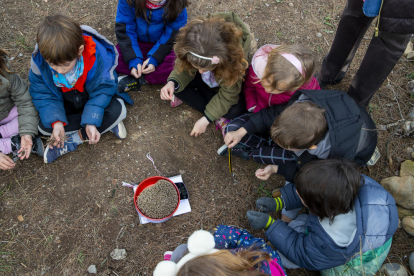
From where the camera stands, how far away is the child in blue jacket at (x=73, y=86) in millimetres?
2125

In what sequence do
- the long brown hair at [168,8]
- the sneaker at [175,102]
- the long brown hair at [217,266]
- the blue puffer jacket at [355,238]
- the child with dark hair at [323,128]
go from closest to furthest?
the long brown hair at [217,266] < the blue puffer jacket at [355,238] < the child with dark hair at [323,128] < the long brown hair at [168,8] < the sneaker at [175,102]

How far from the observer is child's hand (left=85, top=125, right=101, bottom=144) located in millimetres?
2578

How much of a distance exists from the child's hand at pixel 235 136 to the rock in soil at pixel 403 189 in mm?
1513

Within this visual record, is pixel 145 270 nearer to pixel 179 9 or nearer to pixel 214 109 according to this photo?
pixel 214 109

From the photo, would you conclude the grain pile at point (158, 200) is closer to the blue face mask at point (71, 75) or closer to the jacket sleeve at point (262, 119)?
the jacket sleeve at point (262, 119)

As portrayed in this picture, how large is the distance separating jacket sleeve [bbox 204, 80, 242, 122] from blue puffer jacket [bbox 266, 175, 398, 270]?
1.18 m

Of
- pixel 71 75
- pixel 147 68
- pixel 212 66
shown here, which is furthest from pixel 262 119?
pixel 71 75

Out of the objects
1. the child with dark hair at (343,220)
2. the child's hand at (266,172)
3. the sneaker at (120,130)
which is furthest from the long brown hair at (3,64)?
the child with dark hair at (343,220)

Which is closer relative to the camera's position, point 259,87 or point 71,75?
point 71,75

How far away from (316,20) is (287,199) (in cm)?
264

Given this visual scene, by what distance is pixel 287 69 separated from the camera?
2125 mm

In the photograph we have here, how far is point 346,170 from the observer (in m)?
1.90

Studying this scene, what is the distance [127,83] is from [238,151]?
1446mm

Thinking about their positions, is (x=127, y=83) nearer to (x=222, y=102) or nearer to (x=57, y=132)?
(x=57, y=132)
